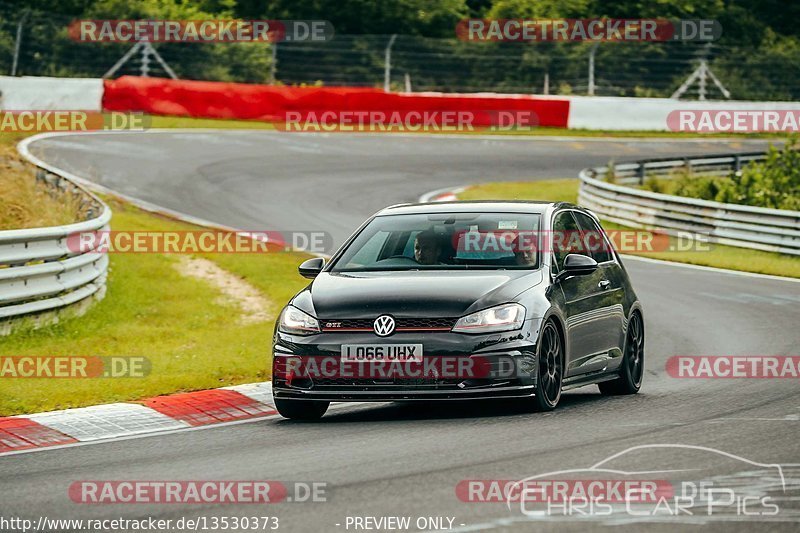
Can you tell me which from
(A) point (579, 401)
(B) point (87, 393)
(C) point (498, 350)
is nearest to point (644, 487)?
(C) point (498, 350)

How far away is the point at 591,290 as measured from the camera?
11742 millimetres

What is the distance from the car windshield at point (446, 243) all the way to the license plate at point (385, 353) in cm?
107

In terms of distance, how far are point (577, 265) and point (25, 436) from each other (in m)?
Result: 4.10

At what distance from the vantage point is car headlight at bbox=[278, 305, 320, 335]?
34.4 ft

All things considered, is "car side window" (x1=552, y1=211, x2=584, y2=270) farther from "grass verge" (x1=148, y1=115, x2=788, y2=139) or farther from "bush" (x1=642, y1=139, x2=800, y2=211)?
"grass verge" (x1=148, y1=115, x2=788, y2=139)

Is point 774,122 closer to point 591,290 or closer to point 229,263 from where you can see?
point 229,263

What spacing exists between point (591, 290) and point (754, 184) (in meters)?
21.8
